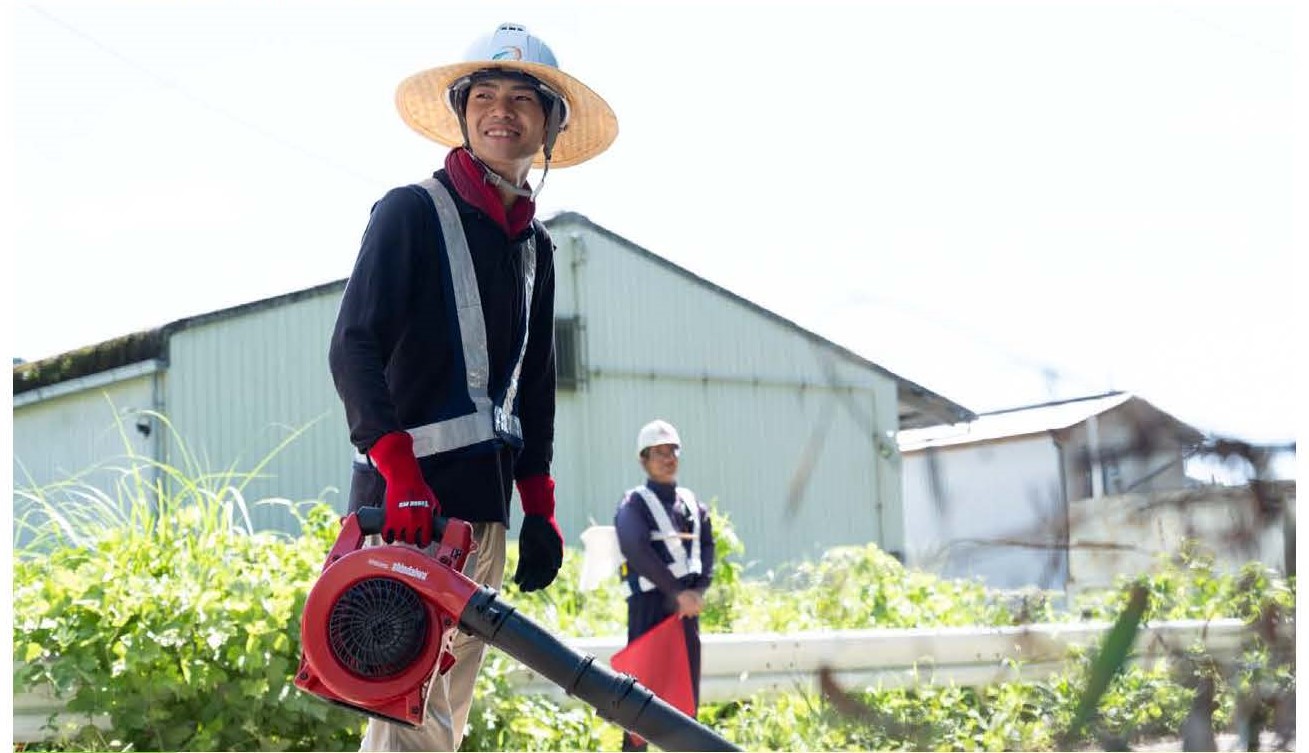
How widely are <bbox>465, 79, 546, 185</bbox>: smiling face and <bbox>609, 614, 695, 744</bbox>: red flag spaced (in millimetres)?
2997

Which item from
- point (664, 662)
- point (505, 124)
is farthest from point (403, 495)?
point (664, 662)

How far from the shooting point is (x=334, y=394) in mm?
15250

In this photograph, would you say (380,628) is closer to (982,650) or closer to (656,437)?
(982,650)

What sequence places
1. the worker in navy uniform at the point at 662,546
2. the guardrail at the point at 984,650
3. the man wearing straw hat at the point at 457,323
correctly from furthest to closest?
the worker in navy uniform at the point at 662,546 < the man wearing straw hat at the point at 457,323 < the guardrail at the point at 984,650

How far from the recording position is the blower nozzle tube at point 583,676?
7.58 ft

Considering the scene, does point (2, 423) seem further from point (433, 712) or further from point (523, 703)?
point (523, 703)

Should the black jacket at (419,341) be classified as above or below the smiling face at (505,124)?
below

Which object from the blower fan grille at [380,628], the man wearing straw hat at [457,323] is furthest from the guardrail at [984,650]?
the man wearing straw hat at [457,323]

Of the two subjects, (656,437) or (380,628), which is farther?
(656,437)

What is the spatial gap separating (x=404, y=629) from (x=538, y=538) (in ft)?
2.11

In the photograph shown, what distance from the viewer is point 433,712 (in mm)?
2672

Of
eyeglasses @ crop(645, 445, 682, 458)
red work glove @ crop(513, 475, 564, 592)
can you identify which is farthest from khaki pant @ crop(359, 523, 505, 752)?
eyeglasses @ crop(645, 445, 682, 458)

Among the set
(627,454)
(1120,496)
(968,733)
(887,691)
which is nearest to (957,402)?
(1120,496)

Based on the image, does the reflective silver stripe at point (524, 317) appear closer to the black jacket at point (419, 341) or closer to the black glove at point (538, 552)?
the black jacket at point (419, 341)
